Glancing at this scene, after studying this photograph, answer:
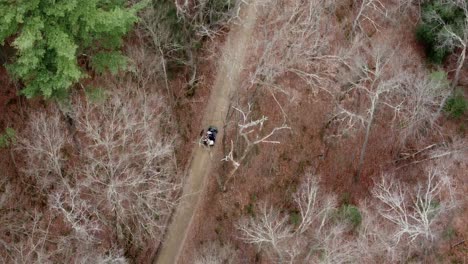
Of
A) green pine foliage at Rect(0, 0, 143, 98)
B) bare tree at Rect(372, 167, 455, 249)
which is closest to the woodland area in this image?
green pine foliage at Rect(0, 0, 143, 98)

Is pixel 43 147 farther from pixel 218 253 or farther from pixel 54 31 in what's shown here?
pixel 218 253

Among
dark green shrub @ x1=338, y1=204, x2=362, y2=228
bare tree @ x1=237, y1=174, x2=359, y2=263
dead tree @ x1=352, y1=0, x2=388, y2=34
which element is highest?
dead tree @ x1=352, y1=0, x2=388, y2=34

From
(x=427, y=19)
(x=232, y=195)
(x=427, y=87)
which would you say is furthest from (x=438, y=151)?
(x=232, y=195)

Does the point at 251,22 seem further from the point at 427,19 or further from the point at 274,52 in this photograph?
the point at 427,19

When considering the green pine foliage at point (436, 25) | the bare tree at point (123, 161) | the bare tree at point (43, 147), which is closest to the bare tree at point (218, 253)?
the bare tree at point (123, 161)

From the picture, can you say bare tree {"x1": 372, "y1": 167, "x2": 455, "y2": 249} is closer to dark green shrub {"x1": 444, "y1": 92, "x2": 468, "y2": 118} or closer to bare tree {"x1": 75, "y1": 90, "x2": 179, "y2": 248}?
dark green shrub {"x1": 444, "y1": 92, "x2": 468, "y2": 118}

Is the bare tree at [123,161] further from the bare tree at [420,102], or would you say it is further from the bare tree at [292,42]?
the bare tree at [420,102]
